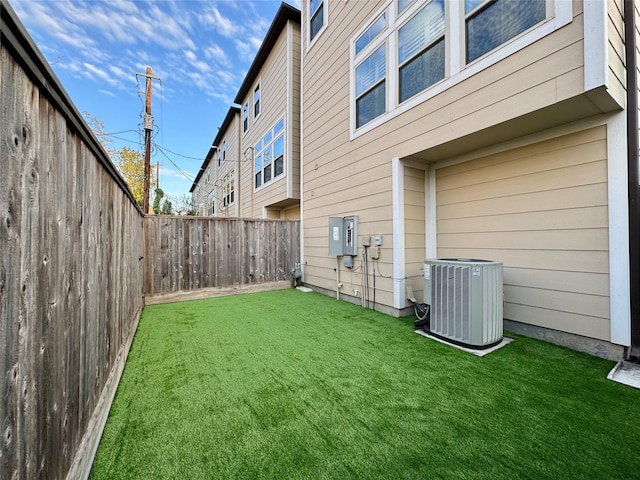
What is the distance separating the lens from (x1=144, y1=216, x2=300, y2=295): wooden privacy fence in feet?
17.8

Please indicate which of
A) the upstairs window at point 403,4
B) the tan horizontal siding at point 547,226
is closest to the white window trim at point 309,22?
the upstairs window at point 403,4

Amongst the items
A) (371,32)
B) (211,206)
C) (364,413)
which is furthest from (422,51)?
(211,206)

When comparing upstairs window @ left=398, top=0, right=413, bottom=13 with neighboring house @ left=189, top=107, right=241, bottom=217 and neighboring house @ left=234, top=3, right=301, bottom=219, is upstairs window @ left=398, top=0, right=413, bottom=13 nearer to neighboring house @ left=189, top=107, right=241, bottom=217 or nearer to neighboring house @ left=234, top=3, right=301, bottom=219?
neighboring house @ left=234, top=3, right=301, bottom=219

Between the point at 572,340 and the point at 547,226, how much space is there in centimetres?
123

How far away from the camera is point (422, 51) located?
385cm

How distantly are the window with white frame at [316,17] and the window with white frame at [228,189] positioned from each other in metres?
7.71

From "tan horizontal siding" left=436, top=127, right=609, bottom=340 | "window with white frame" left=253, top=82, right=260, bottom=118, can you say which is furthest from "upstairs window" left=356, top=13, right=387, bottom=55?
"window with white frame" left=253, top=82, right=260, bottom=118

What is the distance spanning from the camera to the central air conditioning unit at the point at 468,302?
2.91m

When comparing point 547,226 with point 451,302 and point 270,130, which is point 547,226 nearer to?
point 451,302

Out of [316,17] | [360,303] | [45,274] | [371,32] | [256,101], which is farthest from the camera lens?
[256,101]

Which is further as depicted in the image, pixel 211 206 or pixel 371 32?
pixel 211 206

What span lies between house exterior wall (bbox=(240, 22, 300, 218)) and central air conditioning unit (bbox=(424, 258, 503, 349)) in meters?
5.22

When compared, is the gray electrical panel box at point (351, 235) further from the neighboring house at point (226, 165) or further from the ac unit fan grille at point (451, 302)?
the neighboring house at point (226, 165)

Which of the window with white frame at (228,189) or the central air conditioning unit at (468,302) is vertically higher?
the window with white frame at (228,189)
